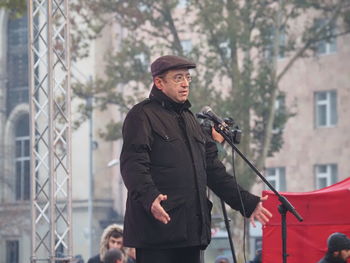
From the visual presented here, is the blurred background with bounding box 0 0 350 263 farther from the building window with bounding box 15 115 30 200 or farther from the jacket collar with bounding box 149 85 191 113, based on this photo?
the jacket collar with bounding box 149 85 191 113

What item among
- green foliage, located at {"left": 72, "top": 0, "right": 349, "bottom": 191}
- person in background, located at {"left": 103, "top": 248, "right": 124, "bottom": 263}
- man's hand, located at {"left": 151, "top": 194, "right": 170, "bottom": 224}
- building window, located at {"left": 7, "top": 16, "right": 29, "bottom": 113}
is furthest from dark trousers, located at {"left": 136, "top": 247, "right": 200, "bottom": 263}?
building window, located at {"left": 7, "top": 16, "right": 29, "bottom": 113}

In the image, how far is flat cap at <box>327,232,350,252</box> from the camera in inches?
398

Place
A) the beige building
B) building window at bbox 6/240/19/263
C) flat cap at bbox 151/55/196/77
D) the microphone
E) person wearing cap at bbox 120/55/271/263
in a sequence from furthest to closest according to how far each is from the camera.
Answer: building window at bbox 6/240/19/263 < the beige building < the microphone < flat cap at bbox 151/55/196/77 < person wearing cap at bbox 120/55/271/263

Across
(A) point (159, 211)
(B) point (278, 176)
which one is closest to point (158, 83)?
(A) point (159, 211)

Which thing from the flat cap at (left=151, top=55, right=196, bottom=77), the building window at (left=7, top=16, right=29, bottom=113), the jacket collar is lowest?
the jacket collar

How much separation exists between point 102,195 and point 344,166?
1551cm

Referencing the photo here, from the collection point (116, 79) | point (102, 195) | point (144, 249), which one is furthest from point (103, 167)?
point (144, 249)

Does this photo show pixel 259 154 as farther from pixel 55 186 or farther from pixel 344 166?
pixel 55 186

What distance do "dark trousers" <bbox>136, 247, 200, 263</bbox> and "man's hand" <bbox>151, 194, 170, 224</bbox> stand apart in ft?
0.94

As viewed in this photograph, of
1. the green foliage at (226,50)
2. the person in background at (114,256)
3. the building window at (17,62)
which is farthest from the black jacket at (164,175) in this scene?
the building window at (17,62)

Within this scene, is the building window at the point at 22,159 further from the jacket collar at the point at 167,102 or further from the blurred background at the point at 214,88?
the jacket collar at the point at 167,102

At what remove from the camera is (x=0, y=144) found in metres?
54.8

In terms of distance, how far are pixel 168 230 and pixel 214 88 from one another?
28.4 metres

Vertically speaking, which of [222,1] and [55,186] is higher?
[222,1]
